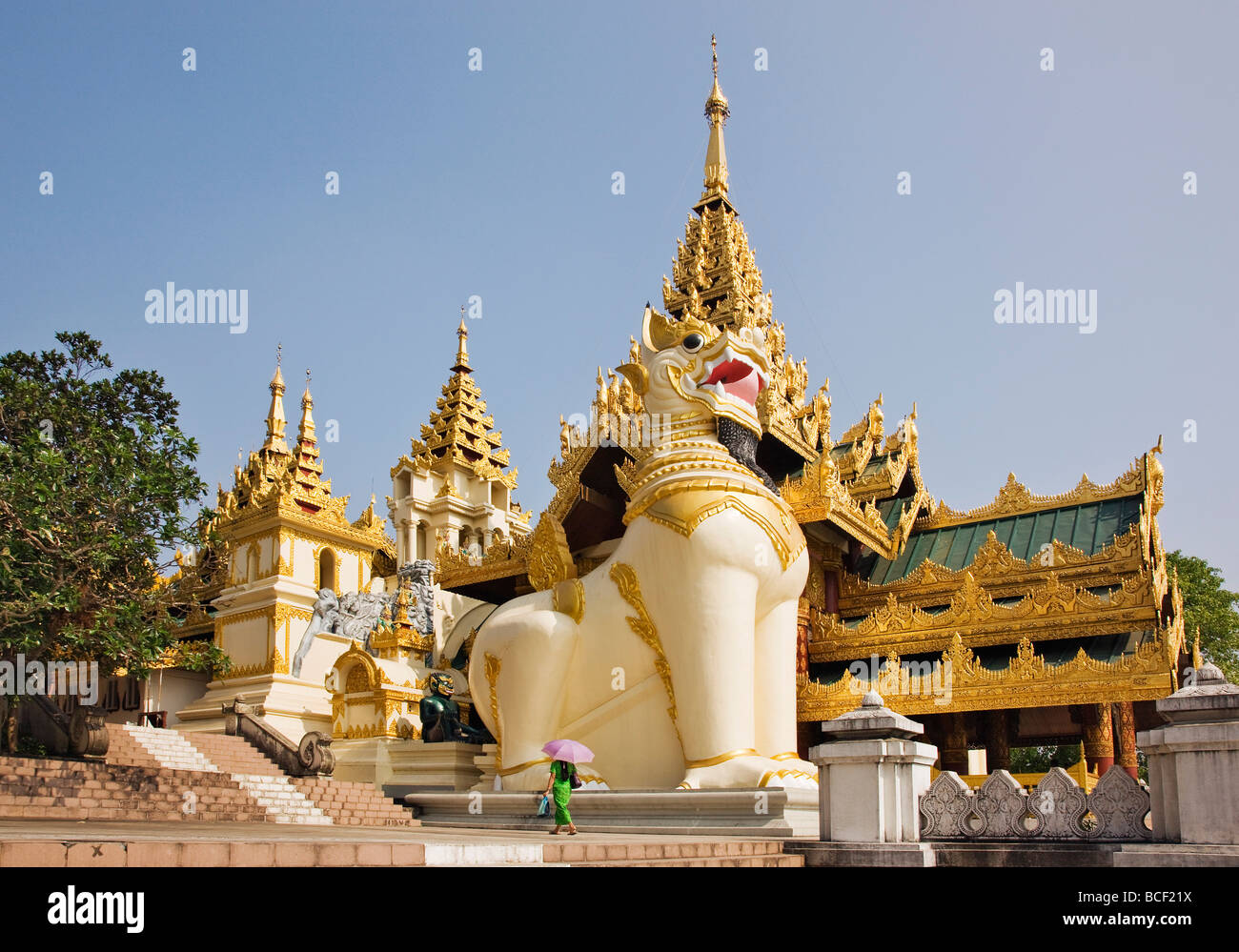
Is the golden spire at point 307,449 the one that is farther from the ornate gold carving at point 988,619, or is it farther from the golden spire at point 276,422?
the ornate gold carving at point 988,619

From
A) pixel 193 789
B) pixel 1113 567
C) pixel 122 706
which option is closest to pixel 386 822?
pixel 193 789

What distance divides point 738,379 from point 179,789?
9.34 metres

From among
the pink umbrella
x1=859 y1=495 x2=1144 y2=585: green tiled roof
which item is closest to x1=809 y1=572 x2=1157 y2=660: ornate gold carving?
x1=859 y1=495 x2=1144 y2=585: green tiled roof

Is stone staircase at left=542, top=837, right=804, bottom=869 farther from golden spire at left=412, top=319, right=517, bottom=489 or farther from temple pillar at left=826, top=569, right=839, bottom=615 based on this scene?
golden spire at left=412, top=319, right=517, bottom=489

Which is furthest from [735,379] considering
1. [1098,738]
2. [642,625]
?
[1098,738]

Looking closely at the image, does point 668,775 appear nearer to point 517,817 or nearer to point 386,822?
point 517,817

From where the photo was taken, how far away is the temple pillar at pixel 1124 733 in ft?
51.6

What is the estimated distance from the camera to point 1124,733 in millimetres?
15805

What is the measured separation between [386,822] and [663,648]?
5.08m

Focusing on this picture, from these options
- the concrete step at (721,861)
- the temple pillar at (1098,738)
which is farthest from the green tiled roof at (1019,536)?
the concrete step at (721,861)

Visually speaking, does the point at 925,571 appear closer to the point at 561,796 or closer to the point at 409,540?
the point at 561,796

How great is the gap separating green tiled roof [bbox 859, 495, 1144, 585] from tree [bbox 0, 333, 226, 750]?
11.4 m

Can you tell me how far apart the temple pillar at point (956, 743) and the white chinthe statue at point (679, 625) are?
12.2 feet
